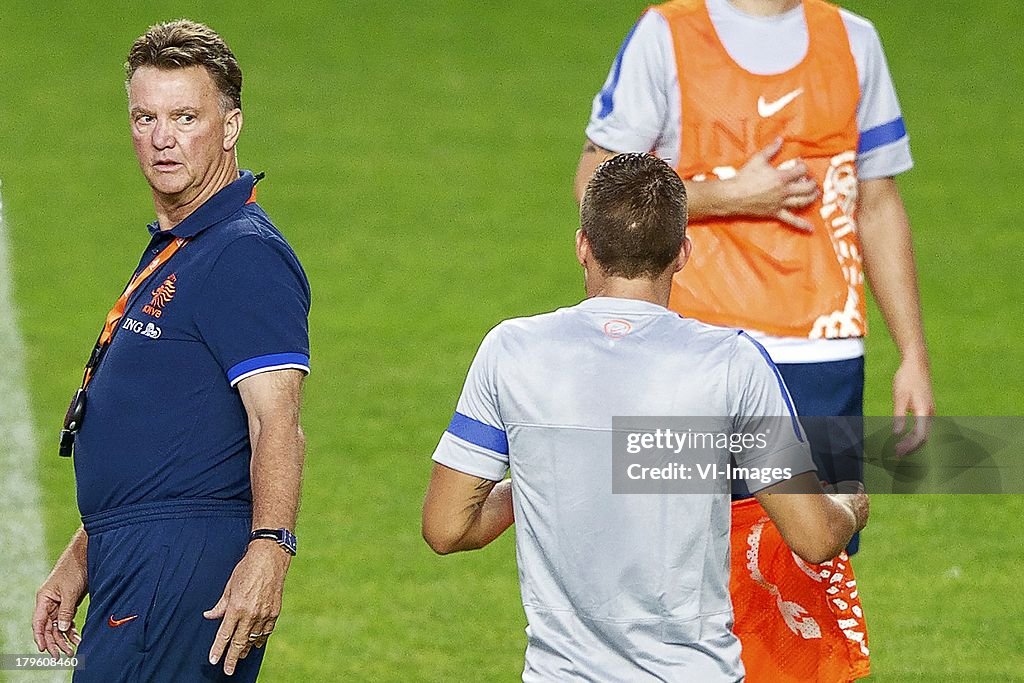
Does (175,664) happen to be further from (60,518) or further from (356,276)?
(356,276)

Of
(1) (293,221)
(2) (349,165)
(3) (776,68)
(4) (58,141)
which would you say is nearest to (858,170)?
(3) (776,68)

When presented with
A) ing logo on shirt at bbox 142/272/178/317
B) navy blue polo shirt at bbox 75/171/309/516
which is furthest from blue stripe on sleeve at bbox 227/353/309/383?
ing logo on shirt at bbox 142/272/178/317

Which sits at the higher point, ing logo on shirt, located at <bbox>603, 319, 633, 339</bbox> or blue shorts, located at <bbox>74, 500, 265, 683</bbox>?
ing logo on shirt, located at <bbox>603, 319, 633, 339</bbox>

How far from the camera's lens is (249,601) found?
376 centimetres

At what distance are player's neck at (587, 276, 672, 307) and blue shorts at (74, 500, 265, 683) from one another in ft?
3.31

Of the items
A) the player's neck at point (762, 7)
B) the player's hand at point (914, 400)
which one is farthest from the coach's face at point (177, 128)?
the player's hand at point (914, 400)

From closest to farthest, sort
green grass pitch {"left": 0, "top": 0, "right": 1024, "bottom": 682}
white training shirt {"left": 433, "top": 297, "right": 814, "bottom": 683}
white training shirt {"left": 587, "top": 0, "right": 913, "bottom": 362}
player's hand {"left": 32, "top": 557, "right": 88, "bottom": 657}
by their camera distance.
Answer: white training shirt {"left": 433, "top": 297, "right": 814, "bottom": 683} < player's hand {"left": 32, "top": 557, "right": 88, "bottom": 657} < white training shirt {"left": 587, "top": 0, "right": 913, "bottom": 362} < green grass pitch {"left": 0, "top": 0, "right": 1024, "bottom": 682}

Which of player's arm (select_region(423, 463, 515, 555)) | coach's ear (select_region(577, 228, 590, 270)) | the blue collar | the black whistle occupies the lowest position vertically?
player's arm (select_region(423, 463, 515, 555))

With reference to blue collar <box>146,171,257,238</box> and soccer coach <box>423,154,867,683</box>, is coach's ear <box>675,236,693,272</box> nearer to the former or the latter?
soccer coach <box>423,154,867,683</box>

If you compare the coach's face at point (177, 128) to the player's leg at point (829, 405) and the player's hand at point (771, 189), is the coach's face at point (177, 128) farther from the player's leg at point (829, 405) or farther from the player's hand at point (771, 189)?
the player's leg at point (829, 405)

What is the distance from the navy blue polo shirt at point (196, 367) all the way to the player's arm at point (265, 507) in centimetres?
6

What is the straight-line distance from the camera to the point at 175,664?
3.97 m

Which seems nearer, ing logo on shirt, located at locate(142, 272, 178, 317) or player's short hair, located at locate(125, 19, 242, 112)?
ing logo on shirt, located at locate(142, 272, 178, 317)

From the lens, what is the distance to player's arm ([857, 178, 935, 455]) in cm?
482
